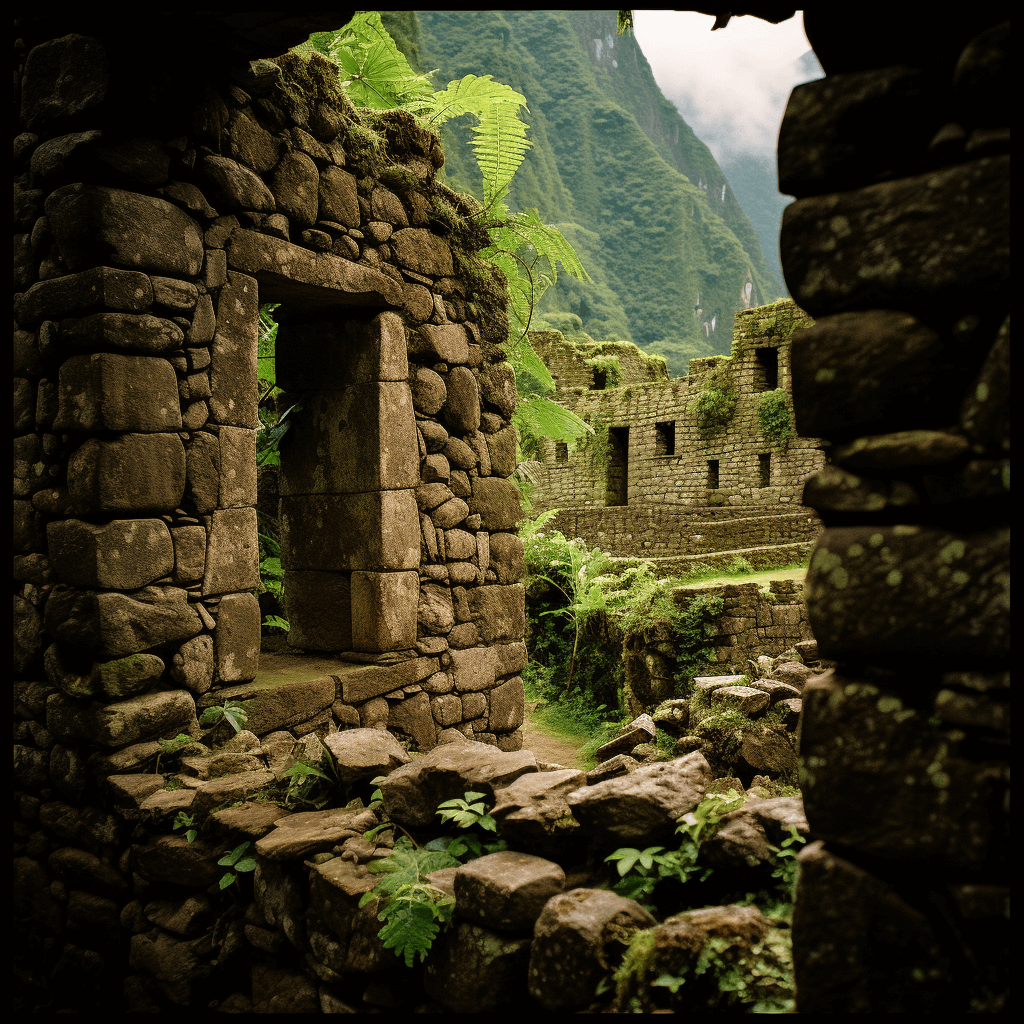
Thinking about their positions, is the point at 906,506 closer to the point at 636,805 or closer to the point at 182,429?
the point at 636,805

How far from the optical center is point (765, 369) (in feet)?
74.7

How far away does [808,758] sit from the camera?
1.51 metres

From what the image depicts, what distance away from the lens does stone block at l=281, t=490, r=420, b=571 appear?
4.45 meters

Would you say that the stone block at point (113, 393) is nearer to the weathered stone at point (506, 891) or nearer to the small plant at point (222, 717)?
the small plant at point (222, 717)

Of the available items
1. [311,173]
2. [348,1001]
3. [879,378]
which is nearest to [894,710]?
[879,378]

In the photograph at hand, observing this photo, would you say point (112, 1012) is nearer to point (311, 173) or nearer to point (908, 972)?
point (908, 972)

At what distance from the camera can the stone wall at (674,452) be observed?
1844 centimetres

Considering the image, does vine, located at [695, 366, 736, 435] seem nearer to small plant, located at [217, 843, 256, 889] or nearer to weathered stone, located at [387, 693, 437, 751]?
weathered stone, located at [387, 693, 437, 751]

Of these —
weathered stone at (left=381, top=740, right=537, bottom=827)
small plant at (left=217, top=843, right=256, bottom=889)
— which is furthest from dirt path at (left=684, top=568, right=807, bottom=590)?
small plant at (left=217, top=843, right=256, bottom=889)

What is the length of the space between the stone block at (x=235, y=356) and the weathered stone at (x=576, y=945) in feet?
8.85

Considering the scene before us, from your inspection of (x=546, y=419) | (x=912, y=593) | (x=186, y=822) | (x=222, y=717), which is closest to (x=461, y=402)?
(x=546, y=419)

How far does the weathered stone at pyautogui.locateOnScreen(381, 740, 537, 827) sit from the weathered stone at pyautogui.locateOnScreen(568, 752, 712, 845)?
1.29ft

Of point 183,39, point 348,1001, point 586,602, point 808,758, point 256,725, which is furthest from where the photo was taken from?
point 586,602

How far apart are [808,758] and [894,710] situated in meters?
0.19
